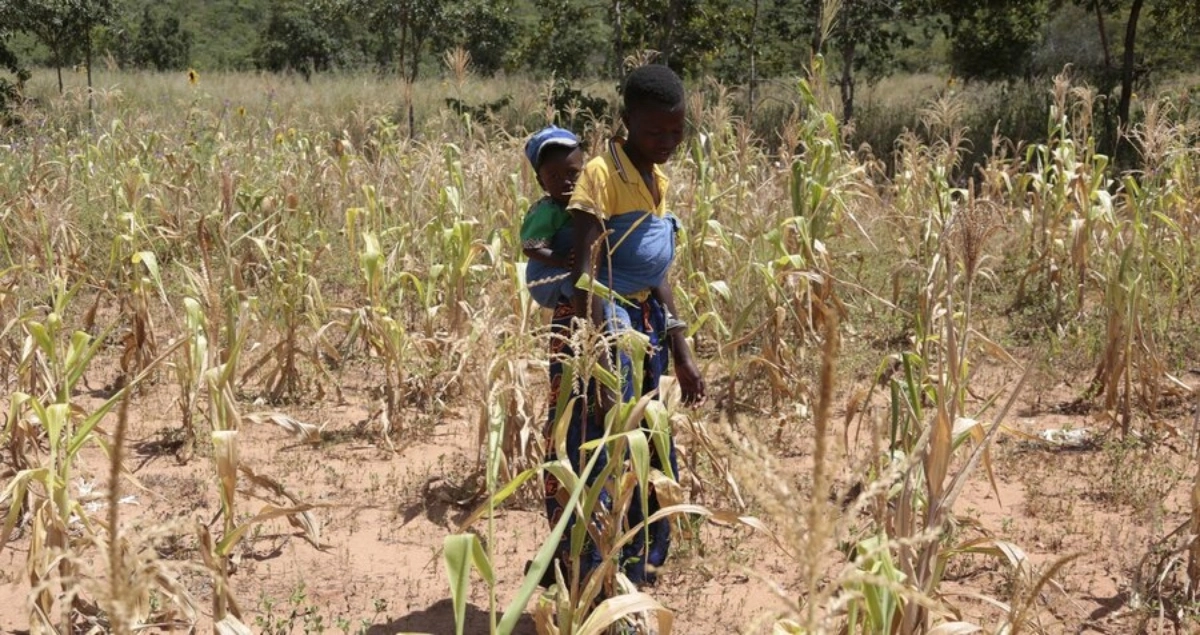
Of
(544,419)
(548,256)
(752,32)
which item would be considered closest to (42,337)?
(548,256)

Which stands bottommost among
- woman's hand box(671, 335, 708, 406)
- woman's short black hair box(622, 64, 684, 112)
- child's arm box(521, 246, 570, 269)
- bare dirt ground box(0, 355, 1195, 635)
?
bare dirt ground box(0, 355, 1195, 635)

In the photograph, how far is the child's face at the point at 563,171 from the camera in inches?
109

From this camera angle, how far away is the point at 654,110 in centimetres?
251

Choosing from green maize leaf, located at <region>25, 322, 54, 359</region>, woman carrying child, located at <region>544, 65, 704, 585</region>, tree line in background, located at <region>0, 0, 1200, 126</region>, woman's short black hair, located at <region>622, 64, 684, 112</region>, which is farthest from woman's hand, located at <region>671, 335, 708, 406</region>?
green maize leaf, located at <region>25, 322, 54, 359</region>

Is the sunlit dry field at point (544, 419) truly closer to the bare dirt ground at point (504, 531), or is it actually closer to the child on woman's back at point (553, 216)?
the bare dirt ground at point (504, 531)

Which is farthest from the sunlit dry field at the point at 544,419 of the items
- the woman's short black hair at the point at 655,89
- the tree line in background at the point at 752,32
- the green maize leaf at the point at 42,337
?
the tree line in background at the point at 752,32

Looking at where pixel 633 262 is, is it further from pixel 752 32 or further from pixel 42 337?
pixel 752 32

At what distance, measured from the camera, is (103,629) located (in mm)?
2596

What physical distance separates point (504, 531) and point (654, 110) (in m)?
1.67

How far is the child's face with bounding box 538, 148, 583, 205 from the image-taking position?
9.12ft

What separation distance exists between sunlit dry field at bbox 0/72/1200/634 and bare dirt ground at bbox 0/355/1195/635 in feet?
0.05

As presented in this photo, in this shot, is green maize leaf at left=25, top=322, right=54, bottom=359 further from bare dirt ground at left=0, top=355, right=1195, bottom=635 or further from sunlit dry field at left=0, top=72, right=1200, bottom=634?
bare dirt ground at left=0, top=355, right=1195, bottom=635

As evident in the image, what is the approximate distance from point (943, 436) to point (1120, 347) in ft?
8.53

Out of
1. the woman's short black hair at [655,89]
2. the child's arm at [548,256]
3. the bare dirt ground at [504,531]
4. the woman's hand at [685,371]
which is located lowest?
the bare dirt ground at [504,531]
